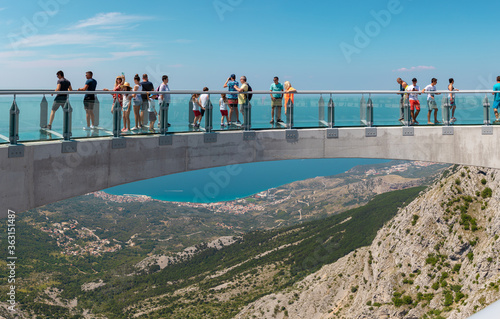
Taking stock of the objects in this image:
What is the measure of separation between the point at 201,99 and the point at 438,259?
2848 inches

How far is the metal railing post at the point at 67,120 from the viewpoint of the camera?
14258 millimetres

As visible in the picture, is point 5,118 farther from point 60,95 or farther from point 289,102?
point 289,102

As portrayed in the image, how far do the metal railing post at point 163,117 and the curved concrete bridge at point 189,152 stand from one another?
0.37 meters

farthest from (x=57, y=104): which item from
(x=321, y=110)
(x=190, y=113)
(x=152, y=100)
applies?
(x=321, y=110)

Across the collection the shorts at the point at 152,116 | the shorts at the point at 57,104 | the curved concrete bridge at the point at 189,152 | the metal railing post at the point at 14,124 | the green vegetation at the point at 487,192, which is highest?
the shorts at the point at 57,104

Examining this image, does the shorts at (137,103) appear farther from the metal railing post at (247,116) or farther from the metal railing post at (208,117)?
the metal railing post at (247,116)

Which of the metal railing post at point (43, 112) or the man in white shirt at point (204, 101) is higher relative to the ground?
the man in white shirt at point (204, 101)

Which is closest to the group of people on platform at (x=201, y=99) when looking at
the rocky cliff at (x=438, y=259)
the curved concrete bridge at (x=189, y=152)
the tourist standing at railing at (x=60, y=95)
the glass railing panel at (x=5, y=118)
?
the tourist standing at railing at (x=60, y=95)

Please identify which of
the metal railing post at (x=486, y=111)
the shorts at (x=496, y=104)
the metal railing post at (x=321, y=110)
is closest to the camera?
the metal railing post at (x=321, y=110)

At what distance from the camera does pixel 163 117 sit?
17.2 meters

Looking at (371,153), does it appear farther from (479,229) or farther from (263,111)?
(479,229)

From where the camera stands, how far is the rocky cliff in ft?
201

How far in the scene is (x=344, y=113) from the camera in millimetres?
20719

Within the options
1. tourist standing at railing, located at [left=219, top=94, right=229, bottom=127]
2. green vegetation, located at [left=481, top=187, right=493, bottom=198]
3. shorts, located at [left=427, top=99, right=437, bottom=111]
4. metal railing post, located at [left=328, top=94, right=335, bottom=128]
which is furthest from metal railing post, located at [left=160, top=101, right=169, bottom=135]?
green vegetation, located at [left=481, top=187, right=493, bottom=198]
